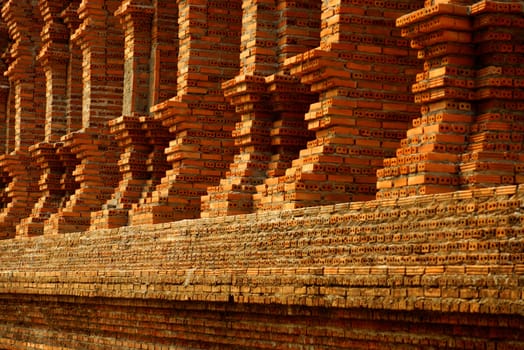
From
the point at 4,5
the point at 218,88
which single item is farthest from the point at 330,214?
the point at 4,5

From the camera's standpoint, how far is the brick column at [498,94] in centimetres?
1169

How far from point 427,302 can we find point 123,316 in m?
5.98

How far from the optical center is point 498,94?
1198 cm

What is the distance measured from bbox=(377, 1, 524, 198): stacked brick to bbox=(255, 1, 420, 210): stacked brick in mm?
1547

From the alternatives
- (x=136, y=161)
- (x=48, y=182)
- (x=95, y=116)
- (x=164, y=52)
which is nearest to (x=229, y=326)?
(x=136, y=161)

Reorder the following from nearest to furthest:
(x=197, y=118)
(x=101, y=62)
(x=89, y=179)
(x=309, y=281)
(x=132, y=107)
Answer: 1. (x=309, y=281)
2. (x=197, y=118)
3. (x=132, y=107)
4. (x=89, y=179)
5. (x=101, y=62)

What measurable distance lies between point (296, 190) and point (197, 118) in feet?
13.9

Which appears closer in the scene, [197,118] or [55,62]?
[197,118]

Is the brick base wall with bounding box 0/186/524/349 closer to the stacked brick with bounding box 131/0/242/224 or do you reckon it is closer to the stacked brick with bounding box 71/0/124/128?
the stacked brick with bounding box 131/0/242/224

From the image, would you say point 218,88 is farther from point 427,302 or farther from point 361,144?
point 427,302

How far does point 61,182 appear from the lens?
24203mm

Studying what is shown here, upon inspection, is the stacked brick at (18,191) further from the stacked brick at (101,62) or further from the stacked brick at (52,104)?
the stacked brick at (101,62)

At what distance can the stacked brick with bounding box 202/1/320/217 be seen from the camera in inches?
616

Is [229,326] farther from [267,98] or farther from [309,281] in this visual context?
[267,98]
